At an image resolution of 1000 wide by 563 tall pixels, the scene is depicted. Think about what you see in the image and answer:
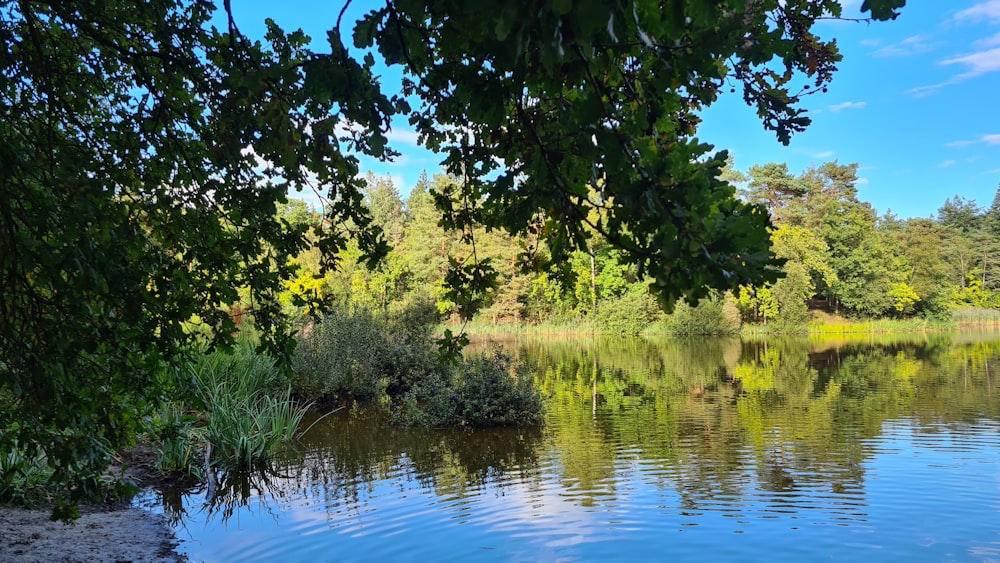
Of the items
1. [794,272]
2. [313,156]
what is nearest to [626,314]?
[794,272]

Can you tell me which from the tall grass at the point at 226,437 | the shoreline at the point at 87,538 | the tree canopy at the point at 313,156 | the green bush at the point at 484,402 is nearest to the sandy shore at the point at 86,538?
the shoreline at the point at 87,538

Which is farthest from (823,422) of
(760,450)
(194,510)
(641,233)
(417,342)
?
(641,233)

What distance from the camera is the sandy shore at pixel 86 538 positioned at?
15.7 feet

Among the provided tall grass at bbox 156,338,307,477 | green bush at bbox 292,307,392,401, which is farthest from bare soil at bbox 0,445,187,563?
green bush at bbox 292,307,392,401

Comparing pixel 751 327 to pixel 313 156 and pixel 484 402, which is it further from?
pixel 313 156

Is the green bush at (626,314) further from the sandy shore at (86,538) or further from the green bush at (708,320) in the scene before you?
the sandy shore at (86,538)

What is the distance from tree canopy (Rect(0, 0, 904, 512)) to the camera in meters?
1.58

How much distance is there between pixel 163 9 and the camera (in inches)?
138

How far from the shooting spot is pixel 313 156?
2.27 m

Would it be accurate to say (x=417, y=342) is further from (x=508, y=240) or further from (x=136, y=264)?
(x=508, y=240)

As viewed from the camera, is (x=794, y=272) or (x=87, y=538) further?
(x=794, y=272)

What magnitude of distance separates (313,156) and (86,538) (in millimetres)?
4926

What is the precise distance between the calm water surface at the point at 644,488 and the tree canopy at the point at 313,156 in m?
3.07

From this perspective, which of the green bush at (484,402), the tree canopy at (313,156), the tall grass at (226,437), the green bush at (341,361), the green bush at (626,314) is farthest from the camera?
the green bush at (626,314)
